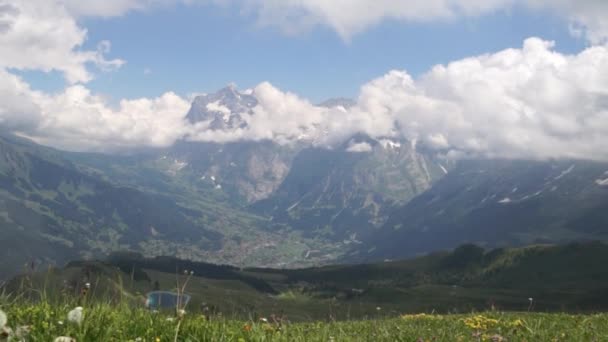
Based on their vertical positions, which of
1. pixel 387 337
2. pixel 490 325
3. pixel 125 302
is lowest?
pixel 490 325

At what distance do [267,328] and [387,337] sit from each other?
2117mm

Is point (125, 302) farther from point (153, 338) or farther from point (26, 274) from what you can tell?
point (153, 338)

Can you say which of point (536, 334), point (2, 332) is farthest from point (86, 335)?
point (536, 334)

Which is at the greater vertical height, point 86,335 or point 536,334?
point 86,335

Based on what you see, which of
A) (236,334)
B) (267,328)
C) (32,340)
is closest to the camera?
(32,340)

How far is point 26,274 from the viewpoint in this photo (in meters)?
8.21

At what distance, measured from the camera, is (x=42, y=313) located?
6.87 meters

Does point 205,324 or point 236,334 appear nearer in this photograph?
point 236,334

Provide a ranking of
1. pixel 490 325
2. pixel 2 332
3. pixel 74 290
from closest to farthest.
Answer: pixel 2 332 → pixel 74 290 → pixel 490 325

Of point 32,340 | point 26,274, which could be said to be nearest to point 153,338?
point 32,340

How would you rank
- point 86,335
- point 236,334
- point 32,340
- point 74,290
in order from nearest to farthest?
point 32,340 < point 86,335 < point 236,334 < point 74,290

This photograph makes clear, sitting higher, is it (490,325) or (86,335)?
(86,335)

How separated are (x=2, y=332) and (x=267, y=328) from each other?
14.7ft

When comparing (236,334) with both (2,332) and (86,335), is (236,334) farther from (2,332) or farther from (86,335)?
(2,332)
